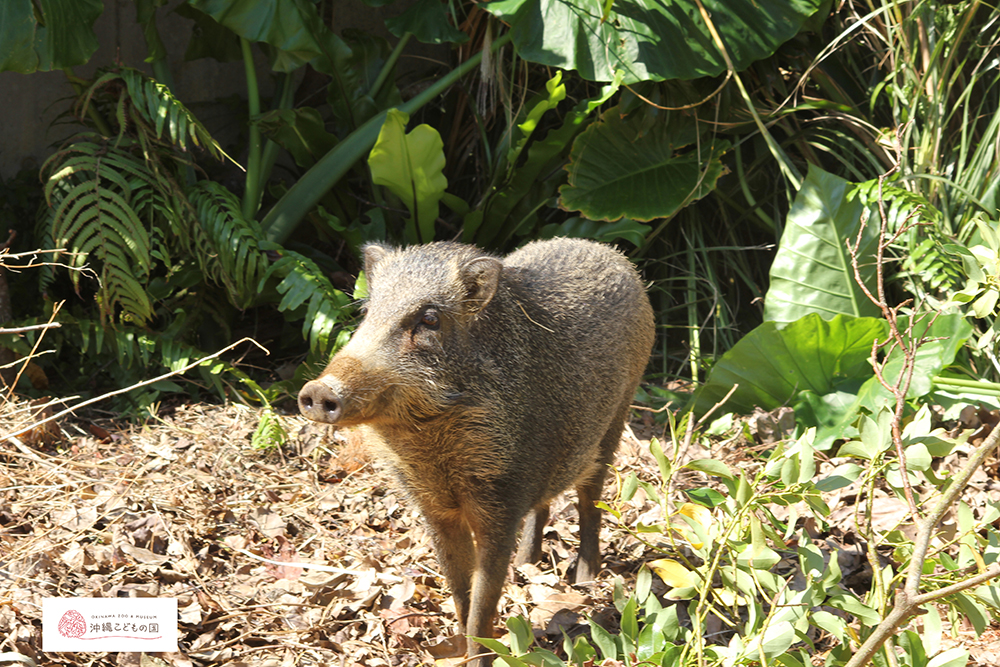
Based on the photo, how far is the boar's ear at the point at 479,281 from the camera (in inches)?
90.2

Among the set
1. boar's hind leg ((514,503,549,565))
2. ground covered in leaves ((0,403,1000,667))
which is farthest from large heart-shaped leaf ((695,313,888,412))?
boar's hind leg ((514,503,549,565))

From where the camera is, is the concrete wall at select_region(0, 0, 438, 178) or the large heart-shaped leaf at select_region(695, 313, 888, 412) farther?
the concrete wall at select_region(0, 0, 438, 178)

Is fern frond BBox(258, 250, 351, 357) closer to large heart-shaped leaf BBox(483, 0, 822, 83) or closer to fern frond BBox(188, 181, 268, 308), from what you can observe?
fern frond BBox(188, 181, 268, 308)

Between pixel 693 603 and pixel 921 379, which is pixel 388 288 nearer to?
pixel 693 603

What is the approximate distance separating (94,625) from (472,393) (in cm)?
120

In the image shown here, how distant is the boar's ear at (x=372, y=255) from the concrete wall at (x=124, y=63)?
252 cm

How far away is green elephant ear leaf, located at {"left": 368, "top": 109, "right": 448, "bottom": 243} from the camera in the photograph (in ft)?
13.6

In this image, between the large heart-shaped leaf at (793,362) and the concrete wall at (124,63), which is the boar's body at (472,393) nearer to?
the large heart-shaped leaf at (793,362)

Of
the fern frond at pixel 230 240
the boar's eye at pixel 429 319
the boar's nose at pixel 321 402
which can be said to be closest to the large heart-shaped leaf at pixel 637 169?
the fern frond at pixel 230 240

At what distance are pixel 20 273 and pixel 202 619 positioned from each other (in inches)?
104

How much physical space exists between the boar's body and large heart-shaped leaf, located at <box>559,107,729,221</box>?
1835 millimetres

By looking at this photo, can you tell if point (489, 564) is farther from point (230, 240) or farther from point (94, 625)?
point (230, 240)

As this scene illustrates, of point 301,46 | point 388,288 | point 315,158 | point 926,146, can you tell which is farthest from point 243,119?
point 926,146

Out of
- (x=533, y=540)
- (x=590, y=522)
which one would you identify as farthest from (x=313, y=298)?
(x=590, y=522)
